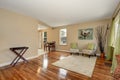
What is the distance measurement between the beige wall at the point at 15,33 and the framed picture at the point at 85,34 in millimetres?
3098

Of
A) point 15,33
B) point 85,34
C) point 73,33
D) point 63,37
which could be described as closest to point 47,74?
point 15,33

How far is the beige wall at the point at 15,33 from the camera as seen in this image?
11.9ft

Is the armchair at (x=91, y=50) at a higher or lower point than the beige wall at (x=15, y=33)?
lower

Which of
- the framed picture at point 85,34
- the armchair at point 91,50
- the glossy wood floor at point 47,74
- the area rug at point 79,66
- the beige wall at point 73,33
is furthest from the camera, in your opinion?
Answer: the framed picture at point 85,34

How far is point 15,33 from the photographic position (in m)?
4.07

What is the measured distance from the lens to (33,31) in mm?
5004

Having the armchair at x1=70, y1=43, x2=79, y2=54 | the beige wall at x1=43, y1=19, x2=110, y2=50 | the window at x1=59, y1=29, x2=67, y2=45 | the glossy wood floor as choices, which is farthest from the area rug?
the window at x1=59, y1=29, x2=67, y2=45

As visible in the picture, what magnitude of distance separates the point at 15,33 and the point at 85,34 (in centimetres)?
428

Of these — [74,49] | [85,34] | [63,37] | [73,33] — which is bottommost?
[74,49]

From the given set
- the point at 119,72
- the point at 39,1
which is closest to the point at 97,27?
the point at 39,1

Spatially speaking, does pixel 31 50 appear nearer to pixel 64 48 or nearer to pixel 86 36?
pixel 64 48

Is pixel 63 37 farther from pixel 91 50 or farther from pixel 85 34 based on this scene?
pixel 91 50

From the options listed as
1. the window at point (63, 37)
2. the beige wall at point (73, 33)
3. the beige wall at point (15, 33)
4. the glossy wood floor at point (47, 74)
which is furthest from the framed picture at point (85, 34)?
the beige wall at point (15, 33)

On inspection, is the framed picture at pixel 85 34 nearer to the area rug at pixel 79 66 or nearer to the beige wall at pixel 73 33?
the beige wall at pixel 73 33
